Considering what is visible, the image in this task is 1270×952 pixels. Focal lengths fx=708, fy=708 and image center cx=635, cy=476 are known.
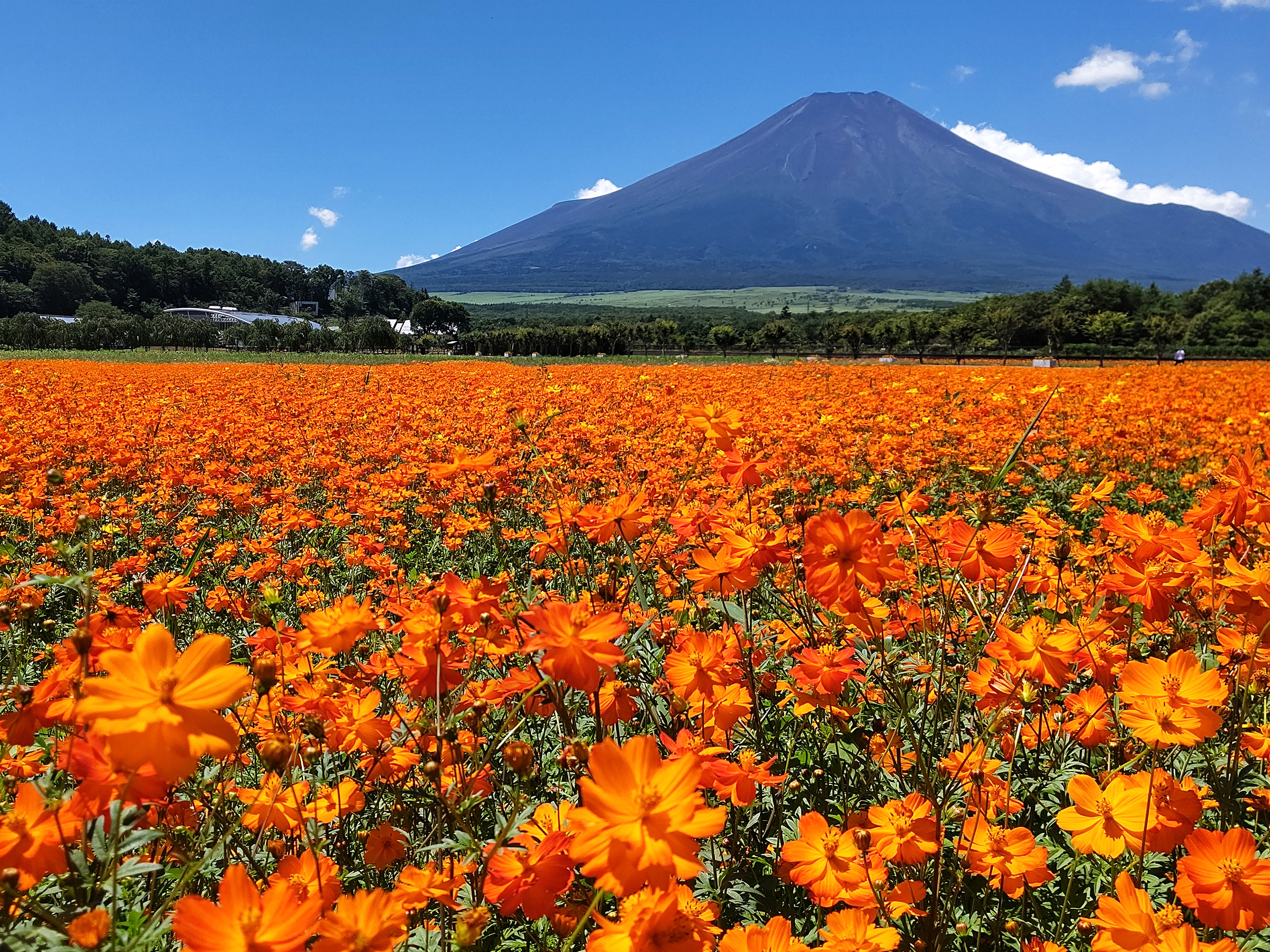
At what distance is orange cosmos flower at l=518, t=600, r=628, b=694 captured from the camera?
2.63 feet

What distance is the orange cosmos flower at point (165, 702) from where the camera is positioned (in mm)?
624

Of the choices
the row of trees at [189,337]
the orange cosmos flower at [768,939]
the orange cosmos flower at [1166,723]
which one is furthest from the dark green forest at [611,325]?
the orange cosmos flower at [768,939]

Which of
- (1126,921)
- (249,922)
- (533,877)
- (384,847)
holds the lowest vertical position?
(384,847)

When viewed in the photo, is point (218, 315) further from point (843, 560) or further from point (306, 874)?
point (843, 560)

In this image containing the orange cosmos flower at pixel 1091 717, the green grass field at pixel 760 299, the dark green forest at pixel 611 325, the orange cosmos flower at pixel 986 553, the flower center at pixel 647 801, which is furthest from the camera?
the green grass field at pixel 760 299

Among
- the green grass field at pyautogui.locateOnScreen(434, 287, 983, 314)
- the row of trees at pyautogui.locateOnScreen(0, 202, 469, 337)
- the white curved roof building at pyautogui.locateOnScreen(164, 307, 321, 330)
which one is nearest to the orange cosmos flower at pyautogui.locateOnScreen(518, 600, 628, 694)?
the row of trees at pyautogui.locateOnScreen(0, 202, 469, 337)

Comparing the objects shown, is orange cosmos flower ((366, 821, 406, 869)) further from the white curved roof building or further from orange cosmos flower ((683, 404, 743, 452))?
the white curved roof building

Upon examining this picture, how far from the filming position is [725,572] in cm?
121

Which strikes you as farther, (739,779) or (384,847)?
(384,847)

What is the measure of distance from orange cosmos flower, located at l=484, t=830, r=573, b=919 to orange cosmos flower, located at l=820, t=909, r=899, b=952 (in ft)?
1.15

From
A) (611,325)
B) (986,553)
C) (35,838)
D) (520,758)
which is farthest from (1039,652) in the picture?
(611,325)

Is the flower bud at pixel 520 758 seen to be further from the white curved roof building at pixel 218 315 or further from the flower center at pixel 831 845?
the white curved roof building at pixel 218 315

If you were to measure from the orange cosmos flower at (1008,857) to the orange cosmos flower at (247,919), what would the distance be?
962 mm

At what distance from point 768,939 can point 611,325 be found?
52428mm
